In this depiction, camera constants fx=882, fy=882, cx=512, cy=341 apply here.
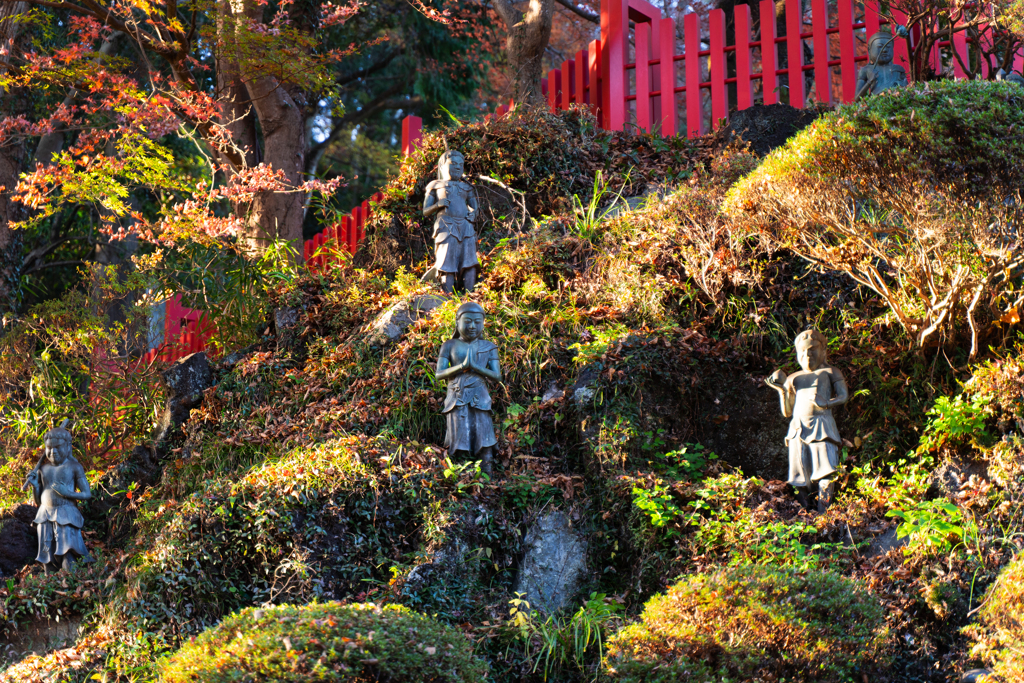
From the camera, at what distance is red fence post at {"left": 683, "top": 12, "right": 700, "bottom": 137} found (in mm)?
11438

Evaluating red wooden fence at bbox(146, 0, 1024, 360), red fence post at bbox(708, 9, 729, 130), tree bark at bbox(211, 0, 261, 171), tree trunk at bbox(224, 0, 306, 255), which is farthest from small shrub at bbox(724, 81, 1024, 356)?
tree bark at bbox(211, 0, 261, 171)

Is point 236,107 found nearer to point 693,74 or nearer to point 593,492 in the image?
point 693,74

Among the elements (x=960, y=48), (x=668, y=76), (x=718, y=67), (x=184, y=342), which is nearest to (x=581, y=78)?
(x=668, y=76)

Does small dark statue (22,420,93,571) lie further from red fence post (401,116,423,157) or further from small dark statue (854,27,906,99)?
small dark statue (854,27,906,99)

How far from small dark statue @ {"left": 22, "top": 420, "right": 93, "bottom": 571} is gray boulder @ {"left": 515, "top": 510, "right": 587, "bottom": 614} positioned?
12.9 feet

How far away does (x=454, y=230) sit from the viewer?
29.8 ft

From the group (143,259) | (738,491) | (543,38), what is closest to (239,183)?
(143,259)

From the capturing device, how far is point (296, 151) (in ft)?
42.2

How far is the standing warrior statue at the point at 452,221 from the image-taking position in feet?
29.8

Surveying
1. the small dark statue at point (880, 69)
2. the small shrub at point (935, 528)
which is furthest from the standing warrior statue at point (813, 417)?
the small dark statue at point (880, 69)

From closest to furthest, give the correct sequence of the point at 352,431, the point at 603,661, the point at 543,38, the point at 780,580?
the point at 780,580 → the point at 603,661 → the point at 352,431 → the point at 543,38

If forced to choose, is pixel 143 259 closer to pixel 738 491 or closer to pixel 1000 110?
pixel 738 491

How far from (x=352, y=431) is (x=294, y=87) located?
746 cm

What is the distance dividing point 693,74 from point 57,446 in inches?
339
